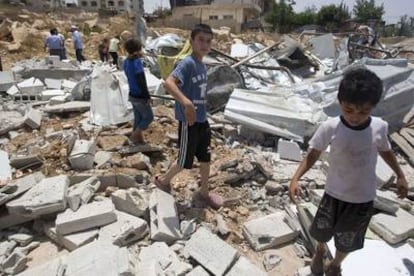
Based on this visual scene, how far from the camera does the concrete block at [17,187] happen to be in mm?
2799

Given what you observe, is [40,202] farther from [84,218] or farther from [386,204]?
[386,204]

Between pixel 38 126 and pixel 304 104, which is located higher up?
pixel 304 104

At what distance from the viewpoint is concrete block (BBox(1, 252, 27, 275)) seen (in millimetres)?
2377

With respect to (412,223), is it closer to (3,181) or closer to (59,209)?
(59,209)

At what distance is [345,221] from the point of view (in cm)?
208

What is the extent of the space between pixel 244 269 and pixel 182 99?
1.30m

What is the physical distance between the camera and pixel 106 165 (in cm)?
384

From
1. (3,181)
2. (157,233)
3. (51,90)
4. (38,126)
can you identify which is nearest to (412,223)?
(157,233)

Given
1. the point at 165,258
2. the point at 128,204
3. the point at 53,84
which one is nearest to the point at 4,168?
the point at 128,204

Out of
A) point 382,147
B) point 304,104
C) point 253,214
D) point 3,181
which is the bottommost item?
point 253,214

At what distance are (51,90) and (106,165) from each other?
13.7 feet

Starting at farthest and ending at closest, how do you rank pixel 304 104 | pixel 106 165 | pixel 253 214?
pixel 304 104, pixel 106 165, pixel 253 214

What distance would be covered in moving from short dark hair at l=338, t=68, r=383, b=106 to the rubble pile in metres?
1.28

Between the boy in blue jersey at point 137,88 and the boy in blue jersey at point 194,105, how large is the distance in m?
1.42
